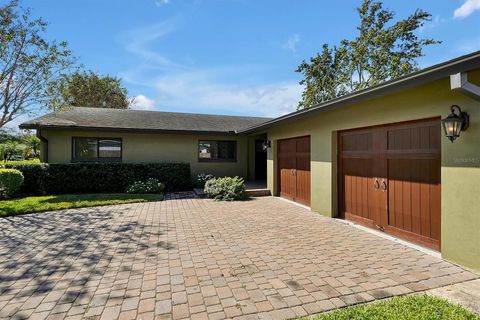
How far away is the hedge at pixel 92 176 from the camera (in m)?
10.2

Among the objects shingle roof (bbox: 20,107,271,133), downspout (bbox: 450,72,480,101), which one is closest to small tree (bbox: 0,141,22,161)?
shingle roof (bbox: 20,107,271,133)

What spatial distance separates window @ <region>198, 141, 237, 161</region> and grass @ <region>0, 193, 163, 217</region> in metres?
3.90

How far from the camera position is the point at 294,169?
917 cm

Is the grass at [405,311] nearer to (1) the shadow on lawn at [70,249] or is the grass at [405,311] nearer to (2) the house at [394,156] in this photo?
(2) the house at [394,156]

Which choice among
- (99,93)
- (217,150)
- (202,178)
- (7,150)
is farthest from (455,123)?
A: (7,150)

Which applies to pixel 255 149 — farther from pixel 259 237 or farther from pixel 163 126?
pixel 259 237

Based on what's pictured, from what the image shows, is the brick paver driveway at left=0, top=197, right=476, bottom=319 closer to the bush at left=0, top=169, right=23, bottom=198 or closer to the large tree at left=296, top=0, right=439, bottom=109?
the bush at left=0, top=169, right=23, bottom=198

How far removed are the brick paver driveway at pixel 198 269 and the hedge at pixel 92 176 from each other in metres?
4.14

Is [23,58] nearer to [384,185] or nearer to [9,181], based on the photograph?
[9,181]

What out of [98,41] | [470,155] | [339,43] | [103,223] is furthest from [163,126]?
[339,43]

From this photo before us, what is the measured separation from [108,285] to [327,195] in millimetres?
5350

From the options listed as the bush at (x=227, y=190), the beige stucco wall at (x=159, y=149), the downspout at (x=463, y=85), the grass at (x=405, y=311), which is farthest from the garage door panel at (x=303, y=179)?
the grass at (x=405, y=311)

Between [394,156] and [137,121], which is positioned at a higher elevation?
[137,121]

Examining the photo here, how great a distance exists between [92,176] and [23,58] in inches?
177
